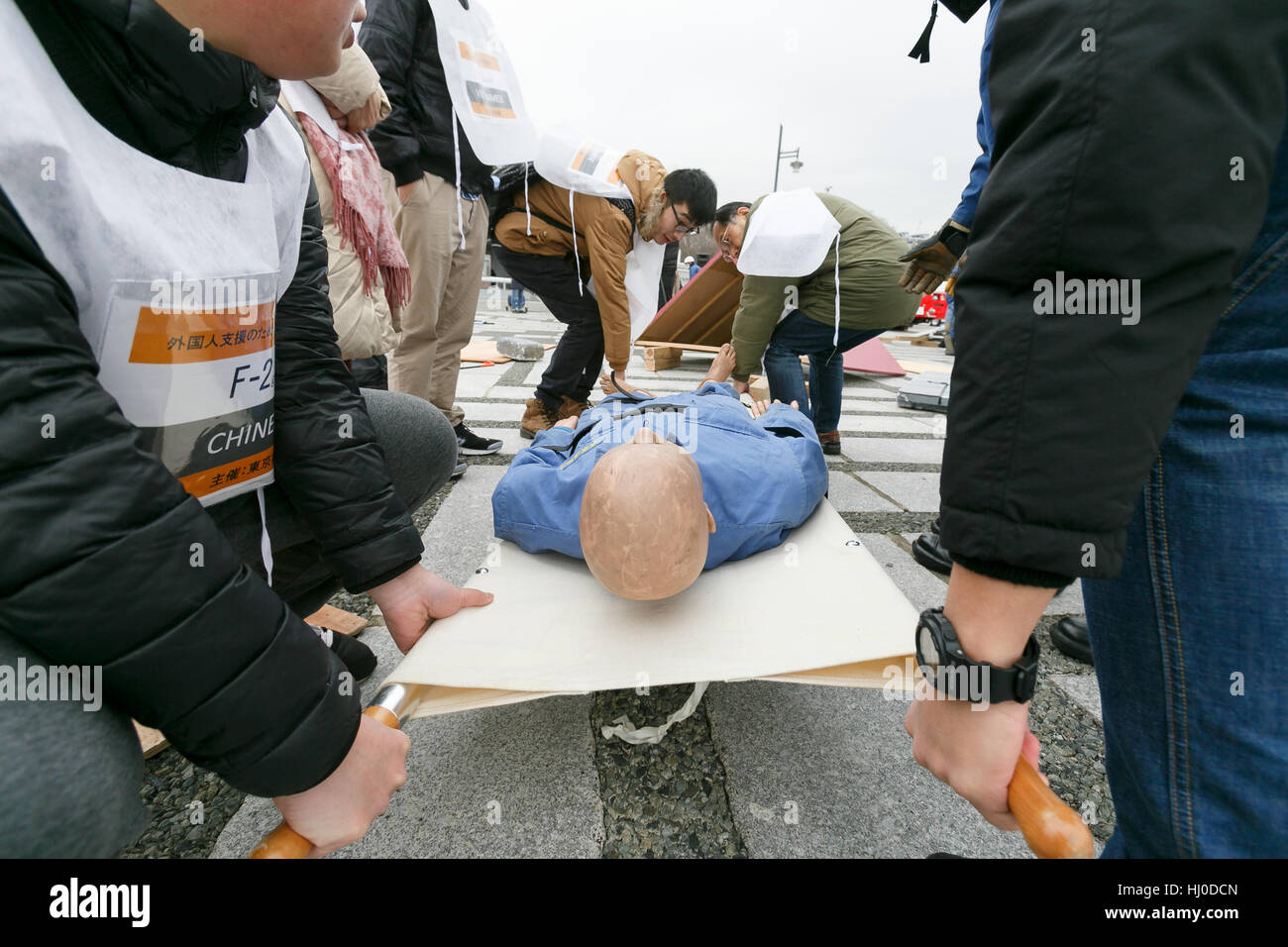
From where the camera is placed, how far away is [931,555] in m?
1.75

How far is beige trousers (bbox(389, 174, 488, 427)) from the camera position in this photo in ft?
6.85

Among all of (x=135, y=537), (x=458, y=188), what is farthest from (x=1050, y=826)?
(x=458, y=188)

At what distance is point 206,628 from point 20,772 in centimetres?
16

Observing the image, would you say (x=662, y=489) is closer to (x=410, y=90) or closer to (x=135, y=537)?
(x=135, y=537)

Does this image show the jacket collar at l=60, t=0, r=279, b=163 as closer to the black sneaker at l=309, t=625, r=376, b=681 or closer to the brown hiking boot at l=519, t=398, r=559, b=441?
the black sneaker at l=309, t=625, r=376, b=681

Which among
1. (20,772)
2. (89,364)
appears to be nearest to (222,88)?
(89,364)

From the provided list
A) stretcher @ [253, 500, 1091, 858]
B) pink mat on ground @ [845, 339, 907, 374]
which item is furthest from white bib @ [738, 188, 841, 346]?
pink mat on ground @ [845, 339, 907, 374]

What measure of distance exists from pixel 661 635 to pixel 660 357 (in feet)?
14.1

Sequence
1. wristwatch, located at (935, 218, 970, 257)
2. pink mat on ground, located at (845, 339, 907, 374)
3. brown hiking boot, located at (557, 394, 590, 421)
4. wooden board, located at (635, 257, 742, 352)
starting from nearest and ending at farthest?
wristwatch, located at (935, 218, 970, 257)
brown hiking boot, located at (557, 394, 590, 421)
wooden board, located at (635, 257, 742, 352)
pink mat on ground, located at (845, 339, 907, 374)

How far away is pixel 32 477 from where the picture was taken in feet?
1.46

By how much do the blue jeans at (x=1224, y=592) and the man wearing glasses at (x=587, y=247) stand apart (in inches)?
88.2

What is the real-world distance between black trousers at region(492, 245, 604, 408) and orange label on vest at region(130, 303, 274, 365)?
79.4 inches

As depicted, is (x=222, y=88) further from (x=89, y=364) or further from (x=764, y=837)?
(x=764, y=837)

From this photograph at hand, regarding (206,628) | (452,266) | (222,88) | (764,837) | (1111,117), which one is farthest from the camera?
(452,266)
